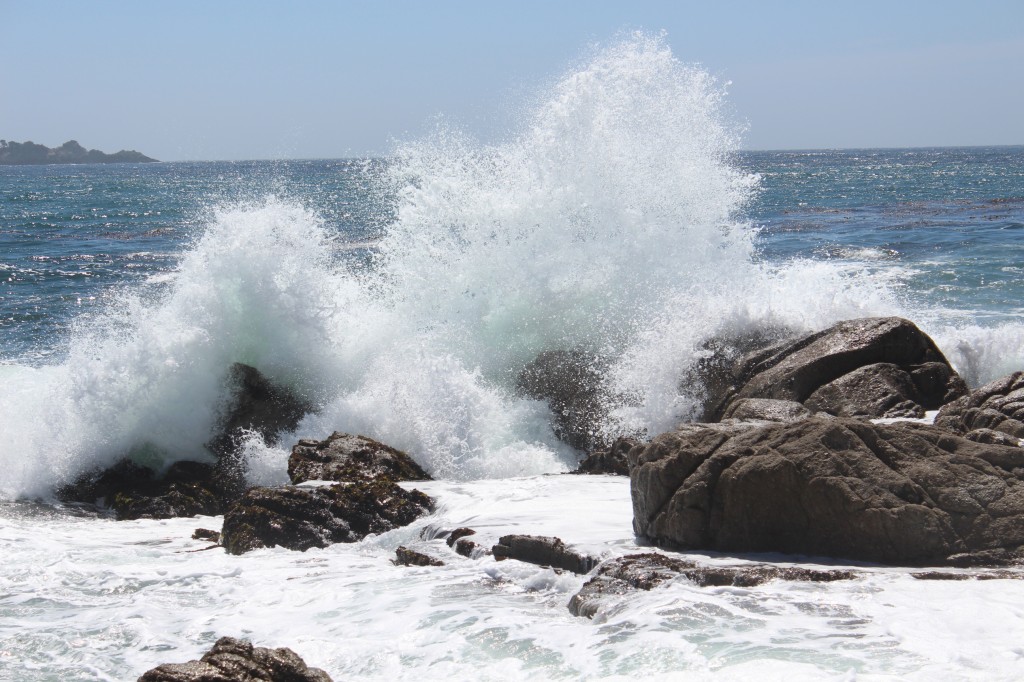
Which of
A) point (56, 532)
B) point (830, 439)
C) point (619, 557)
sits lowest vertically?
point (56, 532)

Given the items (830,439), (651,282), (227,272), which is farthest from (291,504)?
(651,282)

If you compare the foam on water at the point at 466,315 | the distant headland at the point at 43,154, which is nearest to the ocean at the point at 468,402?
the foam on water at the point at 466,315

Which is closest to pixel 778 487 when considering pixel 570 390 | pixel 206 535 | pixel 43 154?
pixel 206 535

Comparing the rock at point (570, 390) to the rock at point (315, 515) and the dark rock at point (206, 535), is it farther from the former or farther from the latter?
the dark rock at point (206, 535)

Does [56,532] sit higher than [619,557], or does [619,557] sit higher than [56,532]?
[619,557]

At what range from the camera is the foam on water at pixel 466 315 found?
1054 centimetres

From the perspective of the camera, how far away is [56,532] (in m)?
8.37

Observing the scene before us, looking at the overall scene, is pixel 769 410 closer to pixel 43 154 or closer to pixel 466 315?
pixel 466 315

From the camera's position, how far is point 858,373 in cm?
927

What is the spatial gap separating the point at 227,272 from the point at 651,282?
4.98 meters

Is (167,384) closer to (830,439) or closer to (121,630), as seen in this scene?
(121,630)

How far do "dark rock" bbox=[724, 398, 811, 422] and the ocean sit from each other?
1.27m

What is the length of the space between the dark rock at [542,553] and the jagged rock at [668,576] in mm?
302

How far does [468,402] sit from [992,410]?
Answer: 5.21 meters
